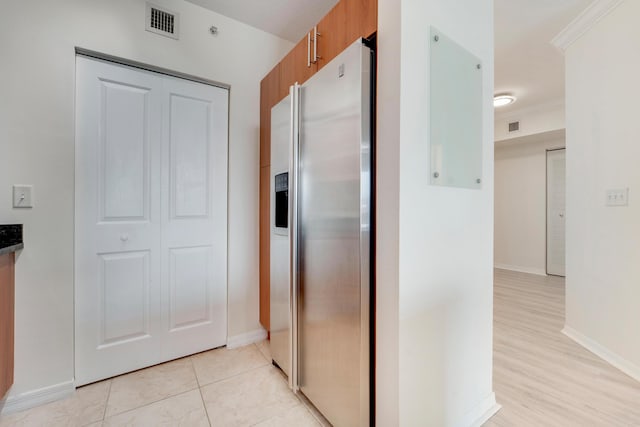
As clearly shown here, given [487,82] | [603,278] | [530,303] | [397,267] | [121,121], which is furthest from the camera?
[530,303]

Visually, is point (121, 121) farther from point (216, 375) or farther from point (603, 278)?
point (603, 278)

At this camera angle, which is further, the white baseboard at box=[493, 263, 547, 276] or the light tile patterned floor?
the white baseboard at box=[493, 263, 547, 276]

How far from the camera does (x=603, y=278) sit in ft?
6.68

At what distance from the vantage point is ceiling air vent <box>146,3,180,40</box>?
183cm

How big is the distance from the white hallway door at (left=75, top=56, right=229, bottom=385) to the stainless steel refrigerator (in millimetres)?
681

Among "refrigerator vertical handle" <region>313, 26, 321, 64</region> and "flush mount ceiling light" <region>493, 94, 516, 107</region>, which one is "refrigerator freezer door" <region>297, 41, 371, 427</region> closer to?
"refrigerator vertical handle" <region>313, 26, 321, 64</region>

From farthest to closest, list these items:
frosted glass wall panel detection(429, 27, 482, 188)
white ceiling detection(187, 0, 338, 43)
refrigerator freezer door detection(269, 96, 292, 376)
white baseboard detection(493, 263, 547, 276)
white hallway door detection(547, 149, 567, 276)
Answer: white baseboard detection(493, 263, 547, 276) < white hallway door detection(547, 149, 567, 276) < white ceiling detection(187, 0, 338, 43) < refrigerator freezer door detection(269, 96, 292, 376) < frosted glass wall panel detection(429, 27, 482, 188)

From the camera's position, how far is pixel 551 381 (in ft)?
5.49

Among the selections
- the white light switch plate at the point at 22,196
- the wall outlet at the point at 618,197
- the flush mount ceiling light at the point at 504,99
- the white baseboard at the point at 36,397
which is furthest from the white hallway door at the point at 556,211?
the white light switch plate at the point at 22,196

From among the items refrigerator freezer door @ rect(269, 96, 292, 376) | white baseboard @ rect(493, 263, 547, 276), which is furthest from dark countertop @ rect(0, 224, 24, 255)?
white baseboard @ rect(493, 263, 547, 276)

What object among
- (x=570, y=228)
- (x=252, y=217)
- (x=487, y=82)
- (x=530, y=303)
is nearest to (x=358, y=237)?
(x=487, y=82)

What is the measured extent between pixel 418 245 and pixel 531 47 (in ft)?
9.43

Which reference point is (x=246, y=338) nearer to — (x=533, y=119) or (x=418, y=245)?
A: (x=418, y=245)

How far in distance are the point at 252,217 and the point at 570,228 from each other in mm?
2769
